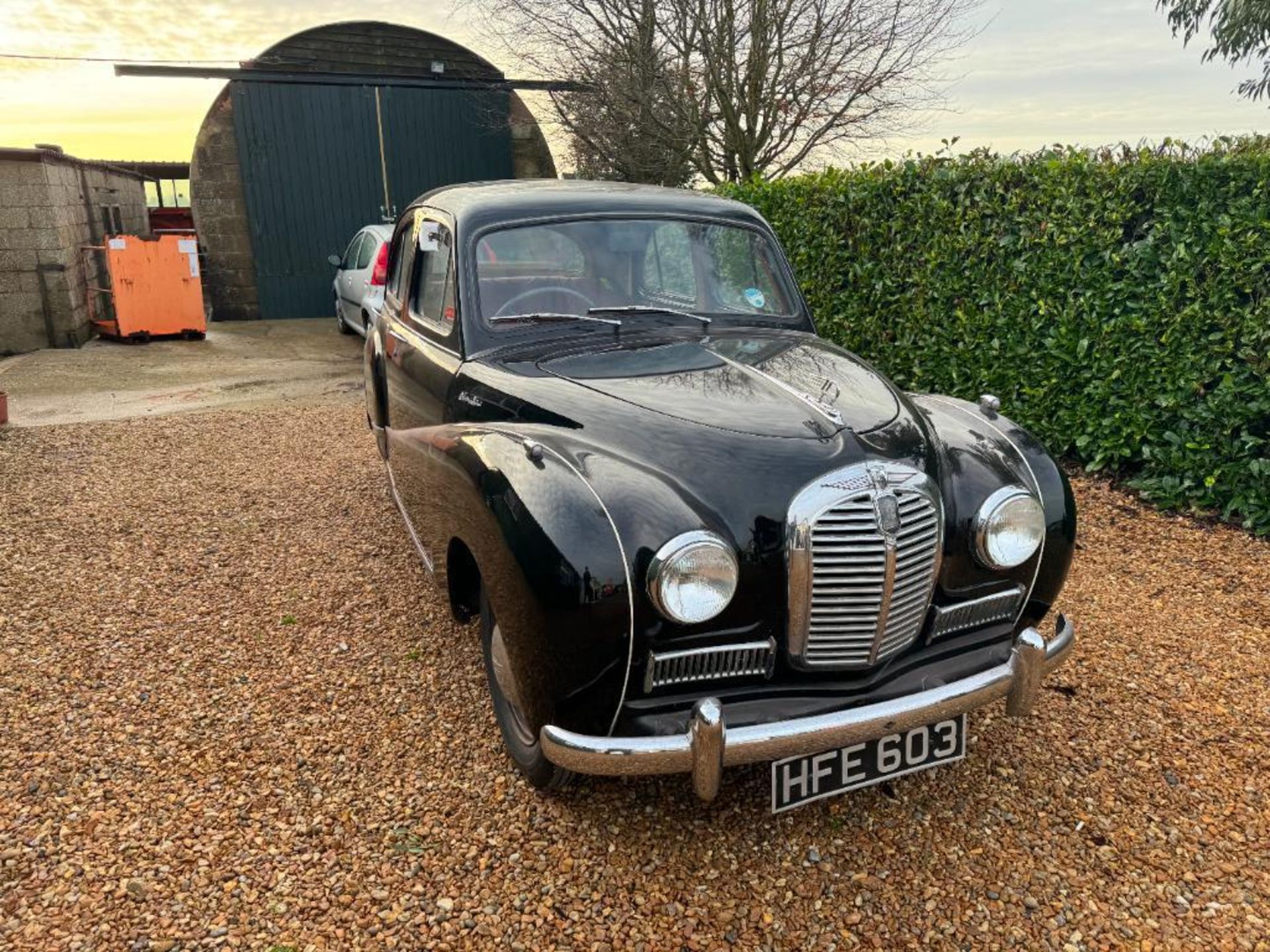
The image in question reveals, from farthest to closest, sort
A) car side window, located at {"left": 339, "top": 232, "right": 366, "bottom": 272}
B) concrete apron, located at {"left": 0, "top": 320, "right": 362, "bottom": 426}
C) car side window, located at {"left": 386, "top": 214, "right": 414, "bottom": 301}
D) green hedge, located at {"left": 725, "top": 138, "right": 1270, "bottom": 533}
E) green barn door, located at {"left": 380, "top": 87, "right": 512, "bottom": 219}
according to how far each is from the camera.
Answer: green barn door, located at {"left": 380, "top": 87, "right": 512, "bottom": 219} < car side window, located at {"left": 339, "top": 232, "right": 366, "bottom": 272} < concrete apron, located at {"left": 0, "top": 320, "right": 362, "bottom": 426} < green hedge, located at {"left": 725, "top": 138, "right": 1270, "bottom": 533} < car side window, located at {"left": 386, "top": 214, "right": 414, "bottom": 301}

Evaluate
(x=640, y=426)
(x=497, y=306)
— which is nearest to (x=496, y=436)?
(x=640, y=426)

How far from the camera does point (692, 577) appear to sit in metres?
2.27

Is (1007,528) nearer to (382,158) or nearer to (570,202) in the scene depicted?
(570,202)

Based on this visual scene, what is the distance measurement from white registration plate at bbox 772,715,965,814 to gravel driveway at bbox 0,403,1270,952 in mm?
248

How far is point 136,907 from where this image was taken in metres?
2.39

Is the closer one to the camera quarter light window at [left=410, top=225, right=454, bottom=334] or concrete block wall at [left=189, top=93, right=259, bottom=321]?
quarter light window at [left=410, top=225, right=454, bottom=334]

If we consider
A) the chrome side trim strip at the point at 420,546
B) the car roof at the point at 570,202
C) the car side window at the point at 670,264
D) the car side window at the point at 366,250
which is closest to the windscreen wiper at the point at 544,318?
the car side window at the point at 670,264

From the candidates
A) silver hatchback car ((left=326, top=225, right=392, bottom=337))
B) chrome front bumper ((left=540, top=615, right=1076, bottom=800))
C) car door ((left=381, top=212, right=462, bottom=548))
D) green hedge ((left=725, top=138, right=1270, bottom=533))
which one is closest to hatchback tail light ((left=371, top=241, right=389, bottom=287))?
silver hatchback car ((left=326, top=225, right=392, bottom=337))

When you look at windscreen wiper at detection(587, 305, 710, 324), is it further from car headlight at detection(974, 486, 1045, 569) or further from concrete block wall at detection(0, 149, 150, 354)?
concrete block wall at detection(0, 149, 150, 354)

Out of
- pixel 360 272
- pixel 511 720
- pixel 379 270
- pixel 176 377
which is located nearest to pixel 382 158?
pixel 360 272

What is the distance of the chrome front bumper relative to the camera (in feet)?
7.19

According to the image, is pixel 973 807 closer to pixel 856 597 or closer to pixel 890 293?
pixel 856 597

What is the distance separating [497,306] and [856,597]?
6.30ft

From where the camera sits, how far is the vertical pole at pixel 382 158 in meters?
15.4
